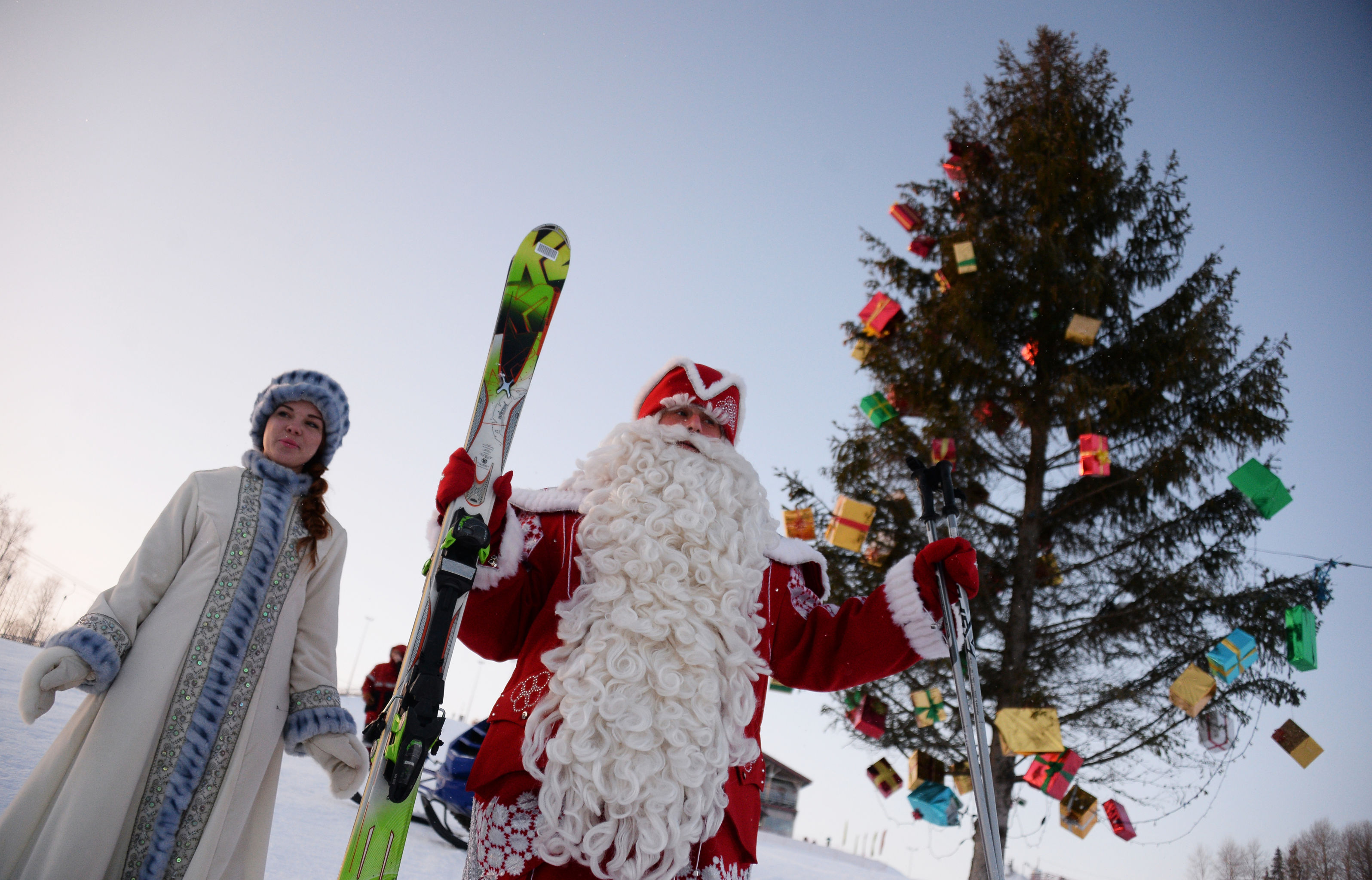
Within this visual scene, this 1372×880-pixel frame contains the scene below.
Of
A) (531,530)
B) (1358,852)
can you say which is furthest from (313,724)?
(1358,852)

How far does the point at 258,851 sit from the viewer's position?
2156 mm

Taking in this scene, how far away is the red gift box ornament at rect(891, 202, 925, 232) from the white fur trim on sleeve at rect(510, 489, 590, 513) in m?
7.58

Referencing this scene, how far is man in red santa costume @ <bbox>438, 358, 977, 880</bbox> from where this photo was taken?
5.54 feet

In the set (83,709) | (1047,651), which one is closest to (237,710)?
(83,709)

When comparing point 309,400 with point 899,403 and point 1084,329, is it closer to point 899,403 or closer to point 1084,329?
point 899,403

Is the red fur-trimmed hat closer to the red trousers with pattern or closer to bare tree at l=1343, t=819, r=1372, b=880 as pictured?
the red trousers with pattern

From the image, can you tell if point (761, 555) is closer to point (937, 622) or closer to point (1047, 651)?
point (937, 622)

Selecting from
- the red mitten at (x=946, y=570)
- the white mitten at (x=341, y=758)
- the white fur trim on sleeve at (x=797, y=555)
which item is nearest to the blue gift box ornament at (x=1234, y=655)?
Result: the red mitten at (x=946, y=570)

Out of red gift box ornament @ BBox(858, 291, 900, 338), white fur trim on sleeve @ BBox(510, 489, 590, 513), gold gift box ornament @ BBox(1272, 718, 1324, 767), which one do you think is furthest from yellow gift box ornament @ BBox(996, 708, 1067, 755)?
white fur trim on sleeve @ BBox(510, 489, 590, 513)

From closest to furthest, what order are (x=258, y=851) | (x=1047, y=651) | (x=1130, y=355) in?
(x=258, y=851), (x=1047, y=651), (x=1130, y=355)

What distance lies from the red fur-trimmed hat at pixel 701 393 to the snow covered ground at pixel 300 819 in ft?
7.12

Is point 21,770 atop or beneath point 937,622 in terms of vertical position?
beneath

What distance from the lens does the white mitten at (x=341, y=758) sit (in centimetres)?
222

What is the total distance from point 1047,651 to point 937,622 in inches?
208
